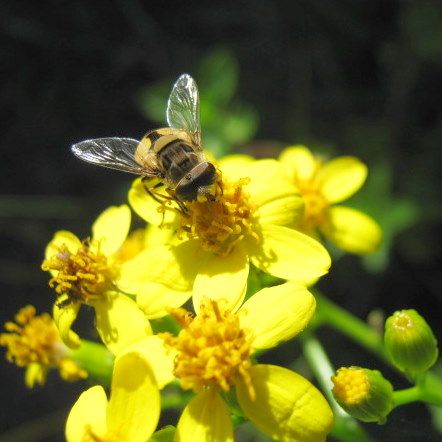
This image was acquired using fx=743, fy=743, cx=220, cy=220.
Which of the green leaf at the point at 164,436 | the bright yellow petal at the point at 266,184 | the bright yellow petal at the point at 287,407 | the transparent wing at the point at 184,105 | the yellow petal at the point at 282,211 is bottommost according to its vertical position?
the green leaf at the point at 164,436

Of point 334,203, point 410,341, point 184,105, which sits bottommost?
point 410,341

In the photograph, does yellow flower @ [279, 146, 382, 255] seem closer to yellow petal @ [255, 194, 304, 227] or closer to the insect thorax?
yellow petal @ [255, 194, 304, 227]

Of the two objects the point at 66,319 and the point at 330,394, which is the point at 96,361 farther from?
the point at 330,394

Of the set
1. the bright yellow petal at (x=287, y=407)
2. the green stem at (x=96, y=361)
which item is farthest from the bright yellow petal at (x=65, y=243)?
the bright yellow petal at (x=287, y=407)

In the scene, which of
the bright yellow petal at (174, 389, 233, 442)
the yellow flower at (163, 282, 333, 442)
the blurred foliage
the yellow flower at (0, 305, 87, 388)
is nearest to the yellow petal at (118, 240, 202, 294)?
the yellow flower at (163, 282, 333, 442)

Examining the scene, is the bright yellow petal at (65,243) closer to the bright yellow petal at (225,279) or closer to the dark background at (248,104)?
the bright yellow petal at (225,279)

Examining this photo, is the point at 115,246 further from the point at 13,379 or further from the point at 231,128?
the point at 13,379

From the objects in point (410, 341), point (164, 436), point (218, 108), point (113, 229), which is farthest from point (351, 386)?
point (218, 108)
